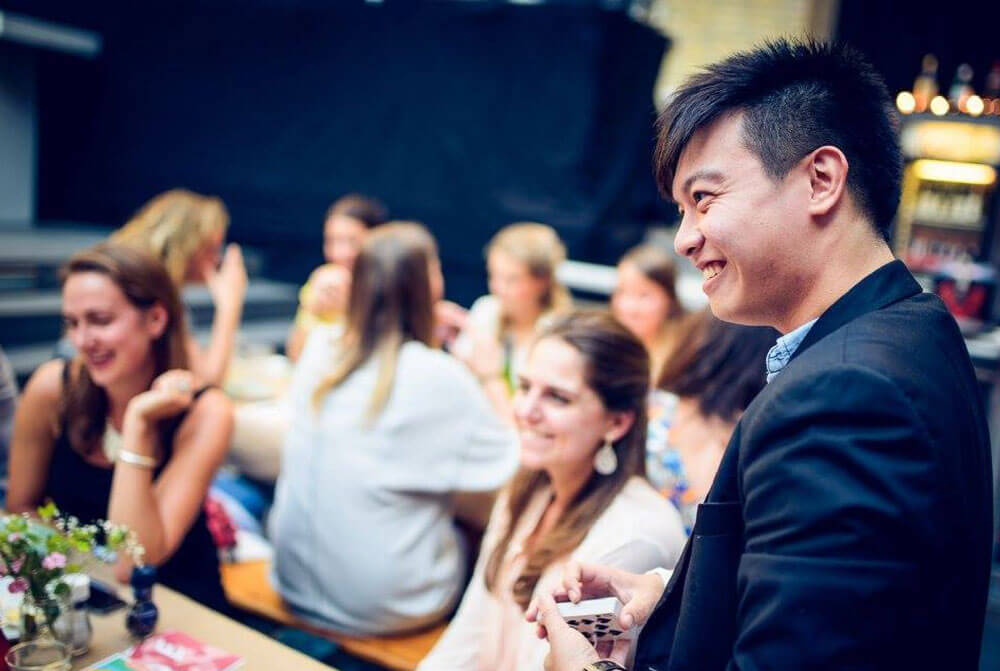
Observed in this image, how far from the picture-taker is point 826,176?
891mm

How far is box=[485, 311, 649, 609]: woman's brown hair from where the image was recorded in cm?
162

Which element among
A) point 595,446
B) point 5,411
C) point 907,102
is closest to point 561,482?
point 595,446

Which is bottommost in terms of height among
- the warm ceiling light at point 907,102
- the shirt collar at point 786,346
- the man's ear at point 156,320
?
the man's ear at point 156,320

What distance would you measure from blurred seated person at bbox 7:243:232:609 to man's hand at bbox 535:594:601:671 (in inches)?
42.3

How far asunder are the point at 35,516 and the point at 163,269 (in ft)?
2.22

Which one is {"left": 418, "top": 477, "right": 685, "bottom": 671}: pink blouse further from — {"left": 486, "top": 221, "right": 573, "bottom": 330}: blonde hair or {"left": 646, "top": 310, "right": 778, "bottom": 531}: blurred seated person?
{"left": 486, "top": 221, "right": 573, "bottom": 330}: blonde hair

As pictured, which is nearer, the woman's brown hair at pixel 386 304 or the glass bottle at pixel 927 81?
the woman's brown hair at pixel 386 304

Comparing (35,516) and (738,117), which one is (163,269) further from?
(738,117)

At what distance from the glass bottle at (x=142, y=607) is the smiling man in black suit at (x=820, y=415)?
796 millimetres

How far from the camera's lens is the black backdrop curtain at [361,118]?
5.01 metres

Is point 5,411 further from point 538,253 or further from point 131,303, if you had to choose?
point 538,253

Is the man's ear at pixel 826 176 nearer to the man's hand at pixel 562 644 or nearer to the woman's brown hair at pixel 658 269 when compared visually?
the man's hand at pixel 562 644

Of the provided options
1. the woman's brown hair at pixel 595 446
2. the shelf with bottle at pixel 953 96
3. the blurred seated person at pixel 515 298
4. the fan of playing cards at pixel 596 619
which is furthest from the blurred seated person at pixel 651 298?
the shelf with bottle at pixel 953 96

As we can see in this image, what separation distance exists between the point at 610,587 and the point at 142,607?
2.78ft
